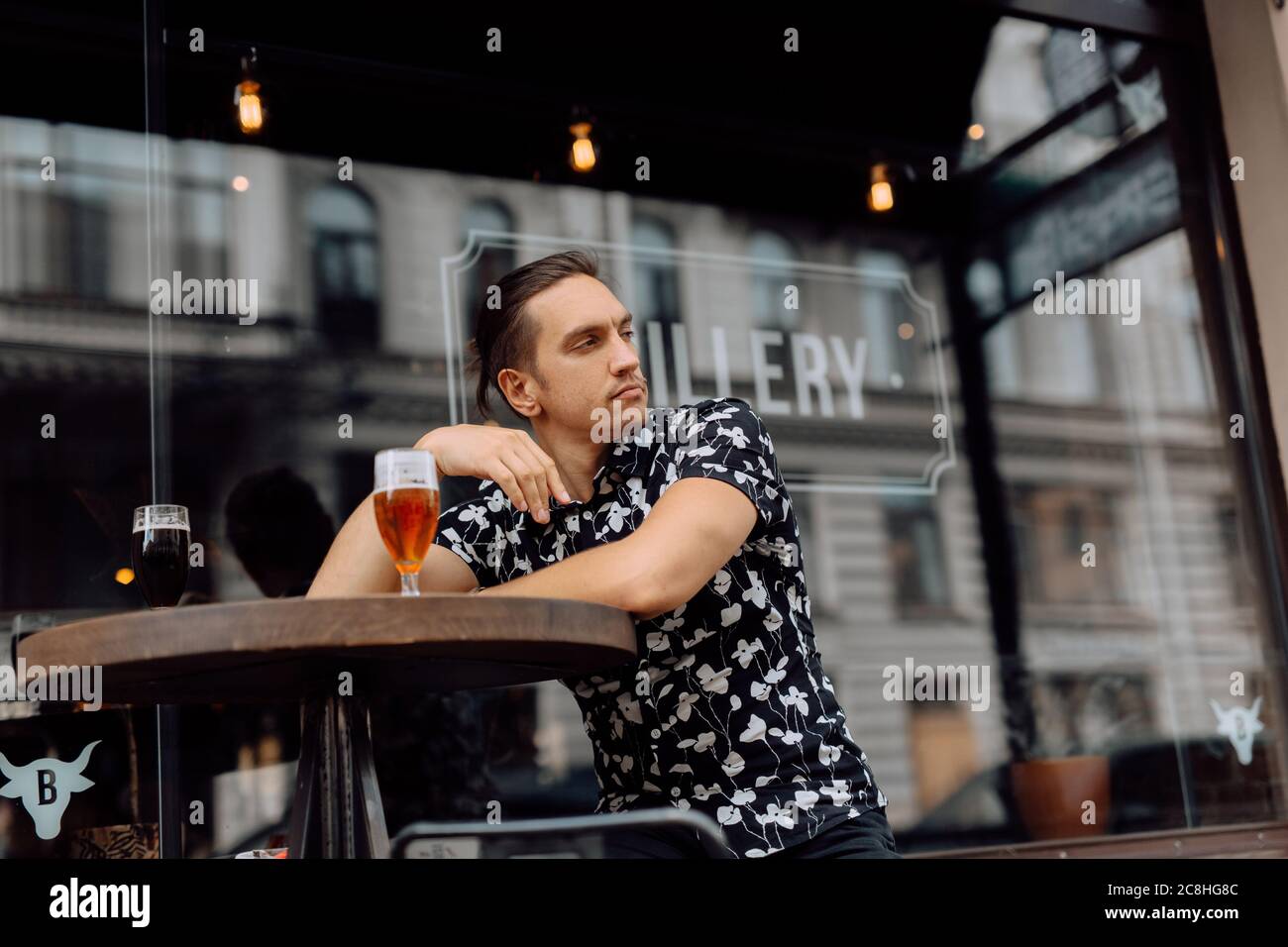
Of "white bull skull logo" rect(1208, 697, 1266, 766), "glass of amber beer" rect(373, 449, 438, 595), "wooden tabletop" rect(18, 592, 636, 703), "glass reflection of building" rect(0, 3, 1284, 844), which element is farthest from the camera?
"white bull skull logo" rect(1208, 697, 1266, 766)

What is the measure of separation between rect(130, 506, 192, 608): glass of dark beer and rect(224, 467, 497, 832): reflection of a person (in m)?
1.46

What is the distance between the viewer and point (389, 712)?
331cm

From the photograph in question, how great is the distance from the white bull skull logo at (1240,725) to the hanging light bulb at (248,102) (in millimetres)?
3392

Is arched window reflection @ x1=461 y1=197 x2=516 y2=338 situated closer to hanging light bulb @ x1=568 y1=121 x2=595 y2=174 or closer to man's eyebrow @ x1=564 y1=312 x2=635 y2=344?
hanging light bulb @ x1=568 y1=121 x2=595 y2=174

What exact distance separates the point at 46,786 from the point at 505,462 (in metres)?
1.79

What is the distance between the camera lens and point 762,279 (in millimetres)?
4062

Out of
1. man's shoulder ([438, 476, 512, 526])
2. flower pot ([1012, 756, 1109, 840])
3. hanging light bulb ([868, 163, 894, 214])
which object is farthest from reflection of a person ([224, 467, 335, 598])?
flower pot ([1012, 756, 1109, 840])

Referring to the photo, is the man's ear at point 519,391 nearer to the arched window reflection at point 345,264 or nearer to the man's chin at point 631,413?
the man's chin at point 631,413

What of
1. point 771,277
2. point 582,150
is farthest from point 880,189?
point 582,150

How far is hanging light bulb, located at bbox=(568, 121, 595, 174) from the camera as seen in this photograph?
3857 millimetres

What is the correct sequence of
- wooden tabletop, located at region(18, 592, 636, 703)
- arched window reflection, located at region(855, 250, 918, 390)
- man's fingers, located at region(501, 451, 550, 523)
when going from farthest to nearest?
arched window reflection, located at region(855, 250, 918, 390) → man's fingers, located at region(501, 451, 550, 523) → wooden tabletop, located at region(18, 592, 636, 703)

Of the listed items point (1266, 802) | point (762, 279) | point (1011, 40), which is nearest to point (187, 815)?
point (762, 279)

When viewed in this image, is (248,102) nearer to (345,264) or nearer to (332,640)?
(345,264)
